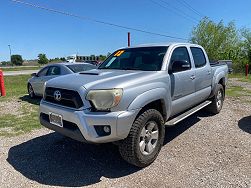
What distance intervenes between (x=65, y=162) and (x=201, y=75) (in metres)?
3.39

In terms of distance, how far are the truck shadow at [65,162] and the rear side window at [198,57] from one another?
67.0 inches

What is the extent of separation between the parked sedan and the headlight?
4836 millimetres

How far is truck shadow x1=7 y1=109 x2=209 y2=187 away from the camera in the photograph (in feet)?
12.0

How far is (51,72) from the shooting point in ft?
29.7

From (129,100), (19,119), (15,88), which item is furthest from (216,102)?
(15,88)

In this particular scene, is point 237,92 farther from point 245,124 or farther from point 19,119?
point 19,119

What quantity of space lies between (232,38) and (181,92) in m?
34.1

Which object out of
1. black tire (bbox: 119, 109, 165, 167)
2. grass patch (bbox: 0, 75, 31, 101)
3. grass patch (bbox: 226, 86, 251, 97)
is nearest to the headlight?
black tire (bbox: 119, 109, 165, 167)

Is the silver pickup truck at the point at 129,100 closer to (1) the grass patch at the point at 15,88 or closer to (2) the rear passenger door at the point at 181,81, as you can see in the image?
(2) the rear passenger door at the point at 181,81

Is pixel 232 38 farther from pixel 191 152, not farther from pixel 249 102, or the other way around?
pixel 191 152

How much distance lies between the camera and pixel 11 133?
5656mm

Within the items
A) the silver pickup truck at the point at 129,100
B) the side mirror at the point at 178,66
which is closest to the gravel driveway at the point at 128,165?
the silver pickup truck at the point at 129,100

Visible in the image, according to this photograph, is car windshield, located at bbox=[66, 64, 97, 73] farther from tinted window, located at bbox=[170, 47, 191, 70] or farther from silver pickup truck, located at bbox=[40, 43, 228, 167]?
tinted window, located at bbox=[170, 47, 191, 70]

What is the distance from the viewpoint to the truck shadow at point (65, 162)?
3.65m
